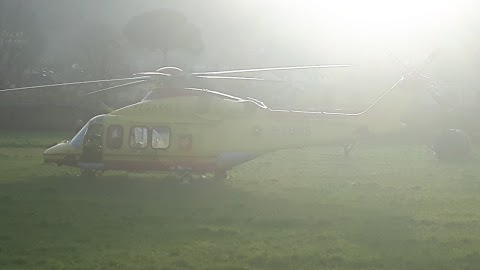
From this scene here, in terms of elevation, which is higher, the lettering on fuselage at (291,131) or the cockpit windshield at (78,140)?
the lettering on fuselage at (291,131)

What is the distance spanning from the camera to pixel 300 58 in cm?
8138

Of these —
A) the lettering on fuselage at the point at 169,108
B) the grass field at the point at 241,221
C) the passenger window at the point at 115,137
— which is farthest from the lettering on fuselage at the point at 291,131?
the passenger window at the point at 115,137

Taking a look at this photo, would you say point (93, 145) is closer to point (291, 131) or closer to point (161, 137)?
point (161, 137)

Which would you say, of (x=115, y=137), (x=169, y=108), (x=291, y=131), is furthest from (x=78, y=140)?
(x=291, y=131)

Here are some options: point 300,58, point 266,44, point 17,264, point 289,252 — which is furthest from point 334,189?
point 266,44

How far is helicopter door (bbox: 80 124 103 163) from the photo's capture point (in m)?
19.2

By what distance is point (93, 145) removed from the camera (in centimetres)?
1927

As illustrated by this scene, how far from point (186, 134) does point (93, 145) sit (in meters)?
2.91

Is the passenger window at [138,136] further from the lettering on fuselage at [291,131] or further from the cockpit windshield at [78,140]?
the lettering on fuselage at [291,131]

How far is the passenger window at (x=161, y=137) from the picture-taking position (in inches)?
752

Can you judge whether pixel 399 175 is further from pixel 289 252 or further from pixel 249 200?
pixel 289 252

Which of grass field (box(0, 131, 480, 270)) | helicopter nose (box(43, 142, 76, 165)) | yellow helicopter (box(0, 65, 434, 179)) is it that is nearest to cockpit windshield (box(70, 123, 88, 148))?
yellow helicopter (box(0, 65, 434, 179))

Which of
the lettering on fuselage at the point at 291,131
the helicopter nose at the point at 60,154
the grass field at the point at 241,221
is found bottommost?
the grass field at the point at 241,221

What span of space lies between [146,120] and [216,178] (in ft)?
9.44
